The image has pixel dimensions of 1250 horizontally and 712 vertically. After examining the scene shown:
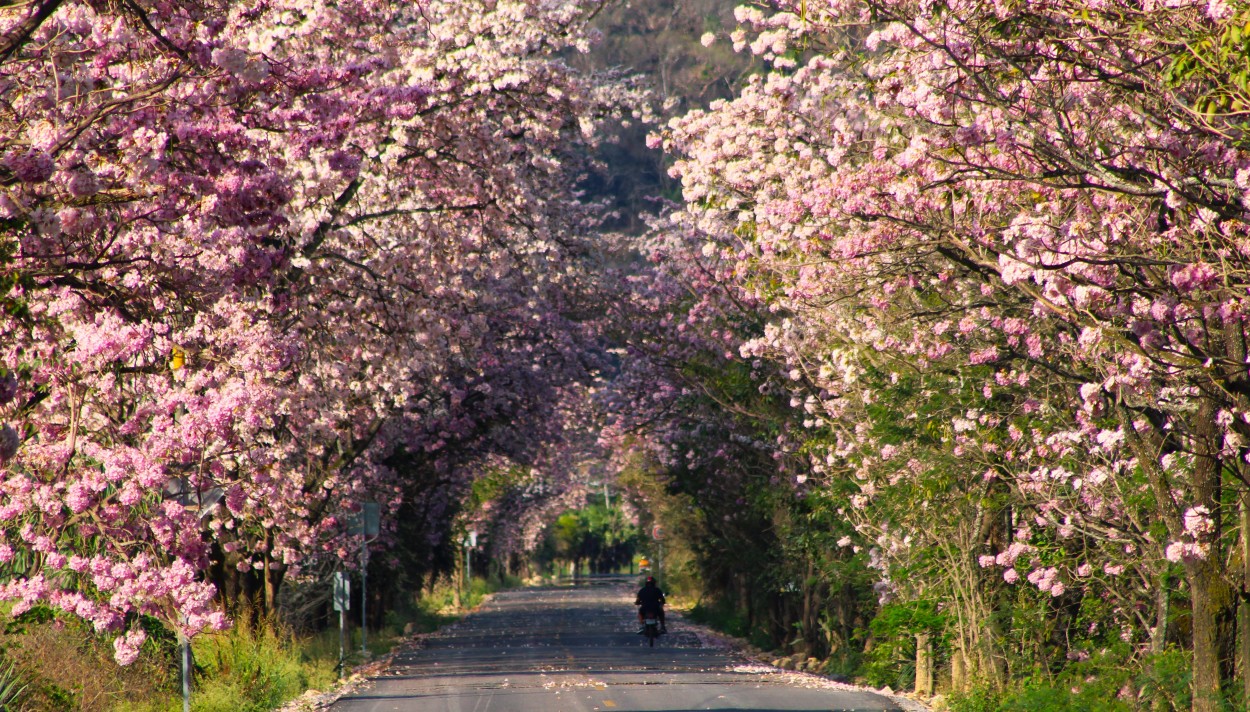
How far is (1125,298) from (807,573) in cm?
1690

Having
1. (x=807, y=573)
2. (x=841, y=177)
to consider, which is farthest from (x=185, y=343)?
(x=807, y=573)

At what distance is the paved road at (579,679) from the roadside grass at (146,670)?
102cm

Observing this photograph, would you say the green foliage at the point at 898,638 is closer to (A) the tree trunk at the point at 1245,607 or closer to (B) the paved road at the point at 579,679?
(B) the paved road at the point at 579,679

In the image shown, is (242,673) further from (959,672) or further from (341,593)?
(959,672)

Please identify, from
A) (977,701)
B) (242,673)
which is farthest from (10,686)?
(977,701)

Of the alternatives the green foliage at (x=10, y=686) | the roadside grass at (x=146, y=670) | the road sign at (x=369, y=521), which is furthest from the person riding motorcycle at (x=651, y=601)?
the green foliage at (x=10, y=686)

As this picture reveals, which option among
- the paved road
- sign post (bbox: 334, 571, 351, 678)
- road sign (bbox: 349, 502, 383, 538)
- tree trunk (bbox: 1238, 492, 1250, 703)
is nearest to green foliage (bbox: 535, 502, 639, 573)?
the paved road

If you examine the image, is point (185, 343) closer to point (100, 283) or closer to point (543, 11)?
point (100, 283)

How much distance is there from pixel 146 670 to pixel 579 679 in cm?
731

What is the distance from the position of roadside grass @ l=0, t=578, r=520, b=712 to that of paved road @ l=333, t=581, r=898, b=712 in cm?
102

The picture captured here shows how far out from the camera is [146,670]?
16719 millimetres

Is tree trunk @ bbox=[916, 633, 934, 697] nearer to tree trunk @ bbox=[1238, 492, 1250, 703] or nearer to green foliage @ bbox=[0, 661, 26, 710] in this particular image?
tree trunk @ bbox=[1238, 492, 1250, 703]

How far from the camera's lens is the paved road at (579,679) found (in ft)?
58.9

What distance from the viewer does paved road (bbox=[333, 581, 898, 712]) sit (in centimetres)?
1794
